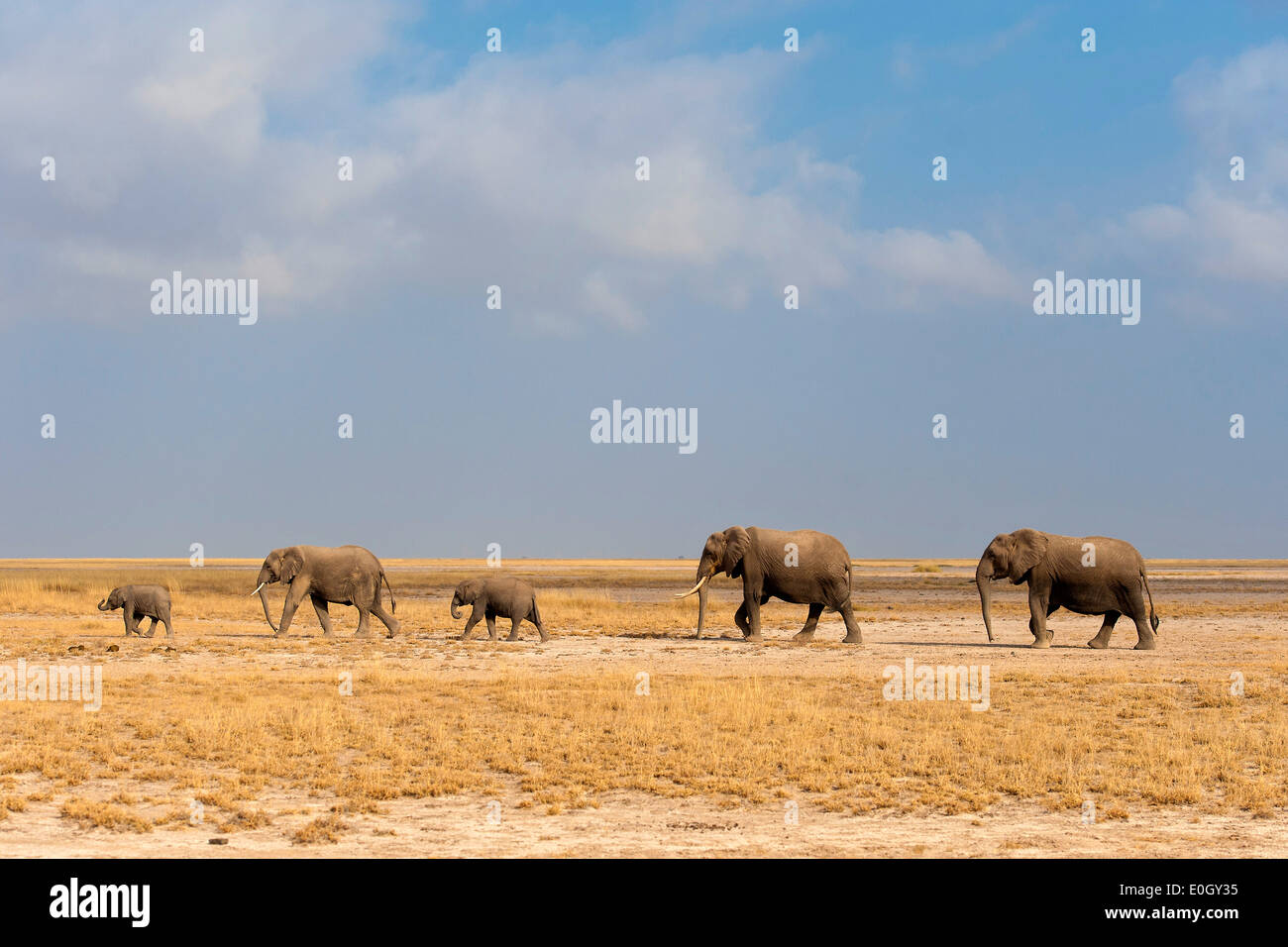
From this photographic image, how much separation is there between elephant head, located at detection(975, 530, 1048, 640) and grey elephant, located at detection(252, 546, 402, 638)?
15.5m

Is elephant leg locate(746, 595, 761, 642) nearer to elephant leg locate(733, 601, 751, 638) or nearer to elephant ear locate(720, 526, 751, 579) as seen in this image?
elephant leg locate(733, 601, 751, 638)

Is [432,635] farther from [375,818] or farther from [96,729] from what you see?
[375,818]

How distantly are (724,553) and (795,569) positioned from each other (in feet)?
6.70

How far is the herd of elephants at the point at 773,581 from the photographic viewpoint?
1150 inches

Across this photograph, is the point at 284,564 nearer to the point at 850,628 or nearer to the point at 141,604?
the point at 141,604

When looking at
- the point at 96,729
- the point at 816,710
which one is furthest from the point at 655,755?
the point at 96,729

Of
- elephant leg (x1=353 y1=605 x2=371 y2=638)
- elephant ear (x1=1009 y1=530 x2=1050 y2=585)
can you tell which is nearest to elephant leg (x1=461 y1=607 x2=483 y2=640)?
elephant leg (x1=353 y1=605 x2=371 y2=638)

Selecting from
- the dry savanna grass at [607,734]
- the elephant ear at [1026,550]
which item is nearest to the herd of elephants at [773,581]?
the elephant ear at [1026,550]

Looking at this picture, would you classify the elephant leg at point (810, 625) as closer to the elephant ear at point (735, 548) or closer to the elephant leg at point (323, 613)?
the elephant ear at point (735, 548)

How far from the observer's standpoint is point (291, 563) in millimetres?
30719

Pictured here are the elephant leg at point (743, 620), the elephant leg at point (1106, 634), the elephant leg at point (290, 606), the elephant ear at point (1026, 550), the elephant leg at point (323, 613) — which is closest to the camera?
the elephant ear at point (1026, 550)

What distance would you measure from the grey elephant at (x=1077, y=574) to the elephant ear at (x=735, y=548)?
6.05 m

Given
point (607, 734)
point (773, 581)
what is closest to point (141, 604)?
point (773, 581)

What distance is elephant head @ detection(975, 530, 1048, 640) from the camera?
95.9 feet
